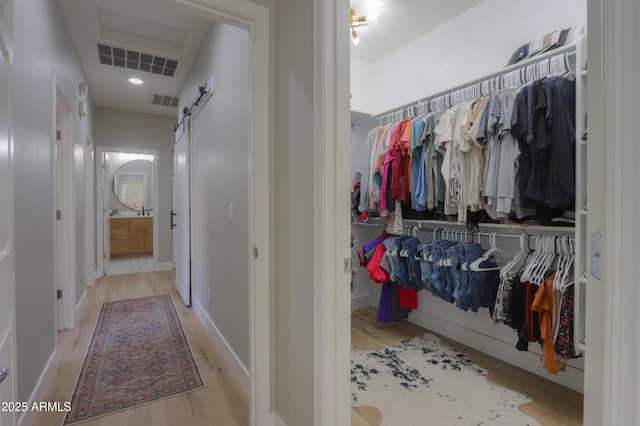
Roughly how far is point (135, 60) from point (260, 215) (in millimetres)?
3133

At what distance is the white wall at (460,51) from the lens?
214cm

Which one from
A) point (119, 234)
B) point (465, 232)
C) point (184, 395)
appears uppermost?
point (465, 232)

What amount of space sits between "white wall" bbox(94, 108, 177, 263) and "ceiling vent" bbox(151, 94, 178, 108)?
2.29 ft

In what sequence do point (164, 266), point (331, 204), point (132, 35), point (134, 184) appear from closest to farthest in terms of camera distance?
point (331, 204), point (132, 35), point (164, 266), point (134, 184)

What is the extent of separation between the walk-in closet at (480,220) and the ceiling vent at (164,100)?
2985 millimetres

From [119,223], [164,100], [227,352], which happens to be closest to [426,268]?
[227,352]

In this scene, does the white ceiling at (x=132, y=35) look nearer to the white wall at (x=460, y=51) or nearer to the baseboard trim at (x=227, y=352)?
the white wall at (x=460, y=51)

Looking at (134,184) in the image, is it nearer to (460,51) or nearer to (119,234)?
(119,234)

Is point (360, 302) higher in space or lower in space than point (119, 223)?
lower

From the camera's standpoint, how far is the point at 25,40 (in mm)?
1703

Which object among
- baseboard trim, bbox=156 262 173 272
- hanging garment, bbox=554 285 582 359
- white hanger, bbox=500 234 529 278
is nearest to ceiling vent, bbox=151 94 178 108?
baseboard trim, bbox=156 262 173 272

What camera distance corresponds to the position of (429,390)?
1929 mm

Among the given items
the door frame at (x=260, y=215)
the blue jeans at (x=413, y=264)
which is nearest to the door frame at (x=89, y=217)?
the door frame at (x=260, y=215)

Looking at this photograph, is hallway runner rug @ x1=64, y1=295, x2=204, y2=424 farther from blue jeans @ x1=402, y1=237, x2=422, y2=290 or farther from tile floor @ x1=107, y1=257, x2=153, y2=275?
tile floor @ x1=107, y1=257, x2=153, y2=275
